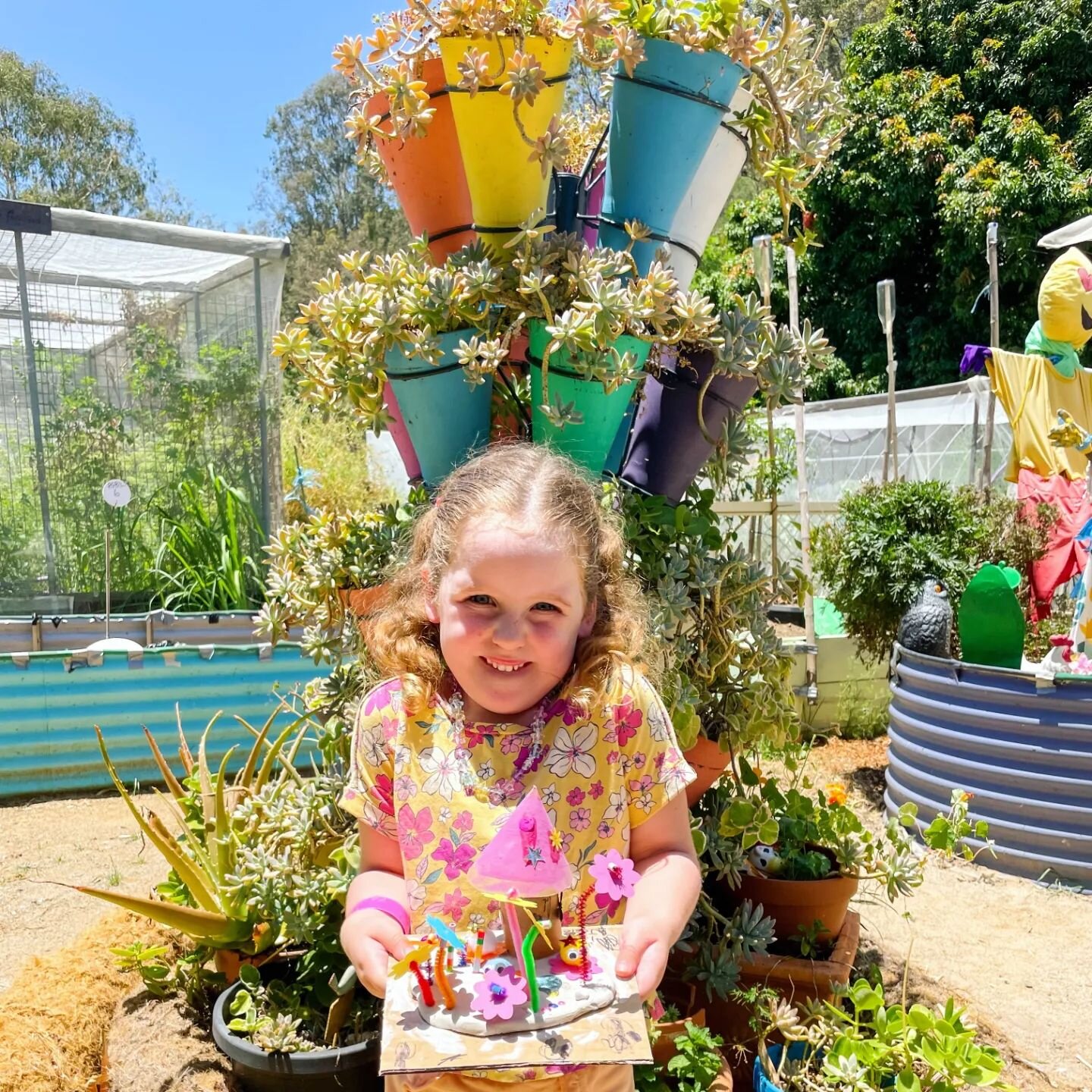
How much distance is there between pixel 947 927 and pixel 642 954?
8.38ft

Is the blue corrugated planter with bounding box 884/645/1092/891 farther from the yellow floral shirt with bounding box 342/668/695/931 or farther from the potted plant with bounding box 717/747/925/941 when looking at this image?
the yellow floral shirt with bounding box 342/668/695/931

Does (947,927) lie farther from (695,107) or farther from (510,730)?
(695,107)

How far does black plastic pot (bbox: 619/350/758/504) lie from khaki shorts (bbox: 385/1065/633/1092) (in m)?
1.04

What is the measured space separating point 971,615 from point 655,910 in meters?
2.90

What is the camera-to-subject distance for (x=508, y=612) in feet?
4.25

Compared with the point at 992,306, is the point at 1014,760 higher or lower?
lower

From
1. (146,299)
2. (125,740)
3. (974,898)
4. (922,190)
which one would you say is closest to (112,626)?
(125,740)

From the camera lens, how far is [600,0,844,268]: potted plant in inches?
65.2

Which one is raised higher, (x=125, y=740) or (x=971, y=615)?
(x=971, y=615)

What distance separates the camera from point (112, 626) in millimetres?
Answer: 5344

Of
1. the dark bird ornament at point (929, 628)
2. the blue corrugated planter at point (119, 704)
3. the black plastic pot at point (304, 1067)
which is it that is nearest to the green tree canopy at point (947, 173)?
the dark bird ornament at point (929, 628)

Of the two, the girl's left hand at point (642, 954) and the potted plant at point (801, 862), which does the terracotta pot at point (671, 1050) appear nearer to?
the potted plant at point (801, 862)

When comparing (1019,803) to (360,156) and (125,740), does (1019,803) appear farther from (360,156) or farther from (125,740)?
(125,740)

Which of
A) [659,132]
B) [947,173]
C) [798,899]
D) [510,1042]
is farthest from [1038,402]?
[947,173]
